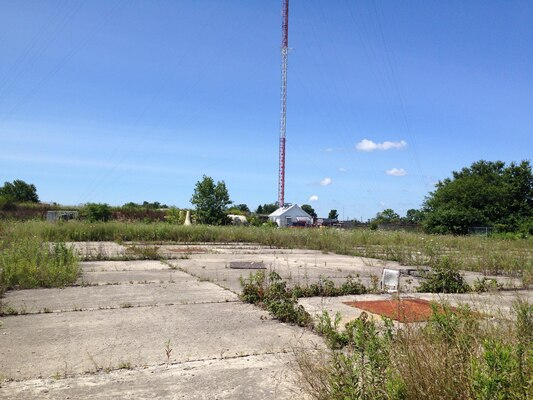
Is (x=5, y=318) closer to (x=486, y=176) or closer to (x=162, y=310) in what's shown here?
(x=162, y=310)

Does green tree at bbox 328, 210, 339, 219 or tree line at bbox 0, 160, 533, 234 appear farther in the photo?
green tree at bbox 328, 210, 339, 219

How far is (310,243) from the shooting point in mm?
22250

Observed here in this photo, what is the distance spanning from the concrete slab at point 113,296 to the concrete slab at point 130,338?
476mm

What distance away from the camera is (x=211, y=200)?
45.8 m

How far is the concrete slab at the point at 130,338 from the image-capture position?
448cm

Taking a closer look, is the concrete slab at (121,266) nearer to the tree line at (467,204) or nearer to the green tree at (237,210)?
the tree line at (467,204)

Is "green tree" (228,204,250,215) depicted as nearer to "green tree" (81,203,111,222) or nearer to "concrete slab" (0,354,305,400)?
"green tree" (81,203,111,222)

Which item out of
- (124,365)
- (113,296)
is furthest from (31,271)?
(124,365)

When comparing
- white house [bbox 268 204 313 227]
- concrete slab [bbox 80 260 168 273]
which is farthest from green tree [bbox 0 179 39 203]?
concrete slab [bbox 80 260 168 273]

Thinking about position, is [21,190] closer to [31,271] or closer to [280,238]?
[280,238]

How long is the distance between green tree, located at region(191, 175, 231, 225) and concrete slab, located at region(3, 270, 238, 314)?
35941 mm

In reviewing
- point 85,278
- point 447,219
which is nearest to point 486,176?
point 447,219

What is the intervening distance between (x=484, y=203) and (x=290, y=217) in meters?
34.4

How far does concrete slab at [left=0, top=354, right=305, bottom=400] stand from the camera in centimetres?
371
